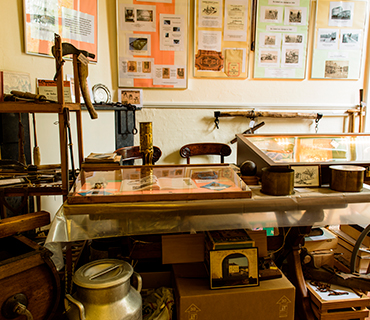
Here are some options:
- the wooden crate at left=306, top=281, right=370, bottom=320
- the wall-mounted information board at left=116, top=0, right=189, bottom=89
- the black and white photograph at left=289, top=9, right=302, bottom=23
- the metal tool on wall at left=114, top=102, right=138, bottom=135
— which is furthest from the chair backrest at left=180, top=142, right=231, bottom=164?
the wooden crate at left=306, top=281, right=370, bottom=320

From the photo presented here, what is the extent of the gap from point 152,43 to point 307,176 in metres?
2.59

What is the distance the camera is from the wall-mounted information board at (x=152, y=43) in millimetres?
3387

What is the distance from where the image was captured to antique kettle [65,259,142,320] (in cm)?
132

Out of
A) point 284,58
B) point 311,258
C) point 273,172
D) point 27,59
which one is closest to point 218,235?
point 273,172

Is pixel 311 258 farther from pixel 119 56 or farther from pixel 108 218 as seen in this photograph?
pixel 119 56

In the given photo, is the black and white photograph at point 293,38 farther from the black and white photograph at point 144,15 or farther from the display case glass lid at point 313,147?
the display case glass lid at point 313,147

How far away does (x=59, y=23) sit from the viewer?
286 cm

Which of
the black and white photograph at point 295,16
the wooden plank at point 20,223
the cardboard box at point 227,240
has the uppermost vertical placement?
the black and white photograph at point 295,16

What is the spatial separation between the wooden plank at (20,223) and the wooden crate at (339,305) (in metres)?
1.53

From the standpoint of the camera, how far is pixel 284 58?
3725mm

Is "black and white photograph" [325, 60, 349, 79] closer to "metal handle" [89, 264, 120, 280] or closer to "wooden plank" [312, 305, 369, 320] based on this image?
"wooden plank" [312, 305, 369, 320]

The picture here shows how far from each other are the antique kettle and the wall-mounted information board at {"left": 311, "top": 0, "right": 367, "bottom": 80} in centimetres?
348

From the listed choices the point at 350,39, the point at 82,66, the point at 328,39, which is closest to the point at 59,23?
the point at 82,66

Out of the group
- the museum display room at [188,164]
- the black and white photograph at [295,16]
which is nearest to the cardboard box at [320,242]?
the museum display room at [188,164]
